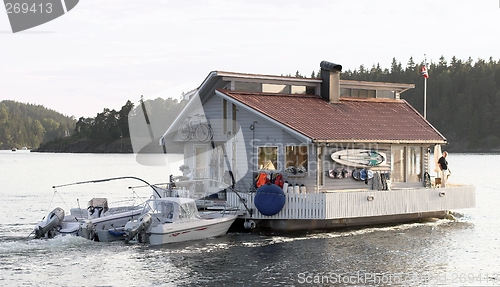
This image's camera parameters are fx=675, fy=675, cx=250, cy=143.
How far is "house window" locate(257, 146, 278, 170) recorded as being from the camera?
28719mm

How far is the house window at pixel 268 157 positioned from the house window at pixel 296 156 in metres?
0.52

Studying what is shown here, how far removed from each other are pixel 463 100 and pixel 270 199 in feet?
400

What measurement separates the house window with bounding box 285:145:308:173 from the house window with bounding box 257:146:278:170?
52cm

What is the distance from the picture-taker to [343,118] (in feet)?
102

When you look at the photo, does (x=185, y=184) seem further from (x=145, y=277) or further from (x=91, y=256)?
(x=145, y=277)

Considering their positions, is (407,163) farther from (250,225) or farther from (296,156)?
(250,225)

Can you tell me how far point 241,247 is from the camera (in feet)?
81.0

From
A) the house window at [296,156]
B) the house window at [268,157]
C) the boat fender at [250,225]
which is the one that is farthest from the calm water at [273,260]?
the house window at [268,157]

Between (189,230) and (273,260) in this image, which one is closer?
(273,260)

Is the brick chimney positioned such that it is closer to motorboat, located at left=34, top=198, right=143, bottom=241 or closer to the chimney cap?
the chimney cap

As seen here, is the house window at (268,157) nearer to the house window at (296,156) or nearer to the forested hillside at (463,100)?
the house window at (296,156)

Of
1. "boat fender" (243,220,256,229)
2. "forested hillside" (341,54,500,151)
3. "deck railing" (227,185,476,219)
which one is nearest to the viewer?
"deck railing" (227,185,476,219)

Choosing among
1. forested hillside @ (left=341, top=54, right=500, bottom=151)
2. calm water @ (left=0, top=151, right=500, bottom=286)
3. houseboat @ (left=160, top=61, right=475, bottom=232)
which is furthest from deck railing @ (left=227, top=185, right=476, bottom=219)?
forested hillside @ (left=341, top=54, right=500, bottom=151)

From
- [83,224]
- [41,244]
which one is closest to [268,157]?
[83,224]
